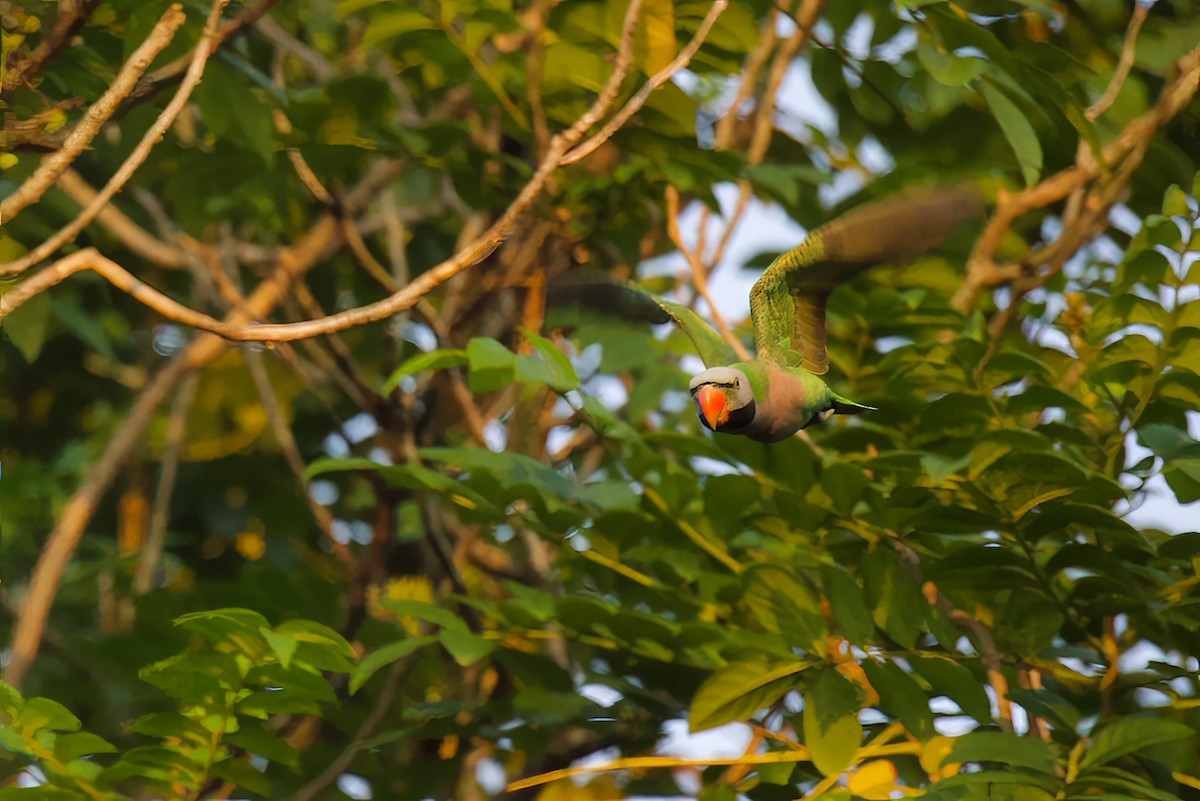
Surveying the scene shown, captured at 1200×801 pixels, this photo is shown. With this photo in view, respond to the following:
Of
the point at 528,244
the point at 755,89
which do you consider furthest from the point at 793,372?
the point at 755,89

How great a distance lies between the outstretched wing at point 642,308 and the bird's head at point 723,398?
0.13 meters

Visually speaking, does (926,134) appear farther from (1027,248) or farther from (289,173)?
(289,173)

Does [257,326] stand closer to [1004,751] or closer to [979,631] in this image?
[1004,751]

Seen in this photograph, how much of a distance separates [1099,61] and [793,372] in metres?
1.79

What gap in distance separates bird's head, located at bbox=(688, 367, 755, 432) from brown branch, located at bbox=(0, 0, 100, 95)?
102cm

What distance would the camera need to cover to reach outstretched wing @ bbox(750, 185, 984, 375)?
6.25ft

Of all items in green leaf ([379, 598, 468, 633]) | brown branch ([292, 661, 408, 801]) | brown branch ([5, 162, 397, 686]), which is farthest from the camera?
brown branch ([5, 162, 397, 686])

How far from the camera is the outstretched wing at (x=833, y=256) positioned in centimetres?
191

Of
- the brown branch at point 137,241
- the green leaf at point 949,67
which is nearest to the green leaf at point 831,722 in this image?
the green leaf at point 949,67

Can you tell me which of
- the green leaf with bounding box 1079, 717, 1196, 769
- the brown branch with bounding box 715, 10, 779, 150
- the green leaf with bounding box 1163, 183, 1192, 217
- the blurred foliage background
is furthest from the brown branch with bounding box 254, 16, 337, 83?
the green leaf with bounding box 1079, 717, 1196, 769

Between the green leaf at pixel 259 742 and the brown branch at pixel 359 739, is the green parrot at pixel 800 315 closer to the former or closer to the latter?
the green leaf at pixel 259 742

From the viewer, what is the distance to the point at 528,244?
3.10 metres

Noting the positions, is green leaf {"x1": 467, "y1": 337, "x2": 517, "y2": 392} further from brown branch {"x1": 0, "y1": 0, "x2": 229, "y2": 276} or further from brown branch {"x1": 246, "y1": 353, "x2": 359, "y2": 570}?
brown branch {"x1": 246, "y1": 353, "x2": 359, "y2": 570}

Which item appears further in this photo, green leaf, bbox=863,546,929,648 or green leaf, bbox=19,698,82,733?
green leaf, bbox=863,546,929,648
